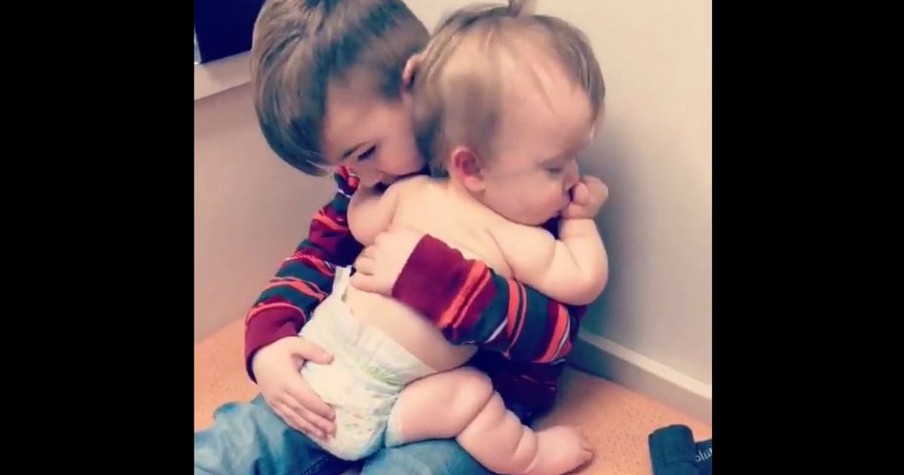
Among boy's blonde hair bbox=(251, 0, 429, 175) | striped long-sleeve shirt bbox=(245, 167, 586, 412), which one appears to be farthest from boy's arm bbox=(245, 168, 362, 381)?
boy's blonde hair bbox=(251, 0, 429, 175)

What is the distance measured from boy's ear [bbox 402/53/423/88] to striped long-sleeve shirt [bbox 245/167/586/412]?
5.0 inches

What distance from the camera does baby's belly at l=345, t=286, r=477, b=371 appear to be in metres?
0.73

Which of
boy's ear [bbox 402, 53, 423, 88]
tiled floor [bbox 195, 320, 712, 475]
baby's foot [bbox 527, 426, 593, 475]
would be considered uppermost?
boy's ear [bbox 402, 53, 423, 88]

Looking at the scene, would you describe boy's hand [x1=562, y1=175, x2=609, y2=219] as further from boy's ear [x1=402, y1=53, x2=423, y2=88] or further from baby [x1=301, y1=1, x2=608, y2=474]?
boy's ear [x1=402, y1=53, x2=423, y2=88]

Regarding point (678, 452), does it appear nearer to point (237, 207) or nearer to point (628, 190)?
point (628, 190)

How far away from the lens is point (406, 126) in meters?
0.73

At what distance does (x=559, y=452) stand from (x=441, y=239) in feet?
0.74

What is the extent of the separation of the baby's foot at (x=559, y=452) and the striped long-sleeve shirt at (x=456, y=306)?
4cm
